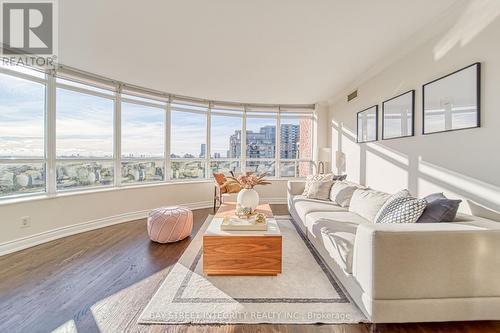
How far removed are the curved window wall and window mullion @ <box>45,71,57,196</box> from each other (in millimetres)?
11

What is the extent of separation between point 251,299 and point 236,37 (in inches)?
104

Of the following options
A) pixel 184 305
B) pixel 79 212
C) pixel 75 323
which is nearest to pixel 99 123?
pixel 79 212

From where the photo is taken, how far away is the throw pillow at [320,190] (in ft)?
12.4

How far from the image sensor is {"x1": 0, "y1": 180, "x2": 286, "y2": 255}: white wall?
2.83 m

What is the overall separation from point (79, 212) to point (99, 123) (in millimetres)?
1553

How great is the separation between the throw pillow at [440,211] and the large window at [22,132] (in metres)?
4.62

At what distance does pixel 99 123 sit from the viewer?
4.01 m

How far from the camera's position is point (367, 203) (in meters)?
2.70

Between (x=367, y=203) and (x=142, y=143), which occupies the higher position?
(x=142, y=143)

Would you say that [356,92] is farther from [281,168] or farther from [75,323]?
[75,323]

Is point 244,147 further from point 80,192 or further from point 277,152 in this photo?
point 80,192

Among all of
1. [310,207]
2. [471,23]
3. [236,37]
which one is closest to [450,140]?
[471,23]

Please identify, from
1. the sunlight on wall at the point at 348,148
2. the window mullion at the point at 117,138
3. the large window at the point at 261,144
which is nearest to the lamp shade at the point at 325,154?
the sunlight on wall at the point at 348,148

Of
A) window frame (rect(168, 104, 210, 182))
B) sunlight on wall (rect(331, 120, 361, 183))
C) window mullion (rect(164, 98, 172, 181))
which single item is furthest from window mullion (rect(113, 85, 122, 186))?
sunlight on wall (rect(331, 120, 361, 183))
